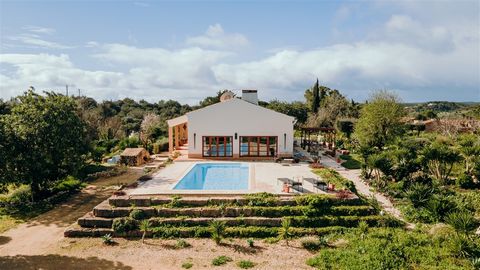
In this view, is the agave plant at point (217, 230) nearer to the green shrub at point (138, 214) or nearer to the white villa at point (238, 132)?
the green shrub at point (138, 214)

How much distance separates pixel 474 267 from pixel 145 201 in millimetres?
13168

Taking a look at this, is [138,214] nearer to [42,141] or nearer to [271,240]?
[271,240]

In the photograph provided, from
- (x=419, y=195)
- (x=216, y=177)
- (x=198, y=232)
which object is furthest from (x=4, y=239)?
(x=419, y=195)

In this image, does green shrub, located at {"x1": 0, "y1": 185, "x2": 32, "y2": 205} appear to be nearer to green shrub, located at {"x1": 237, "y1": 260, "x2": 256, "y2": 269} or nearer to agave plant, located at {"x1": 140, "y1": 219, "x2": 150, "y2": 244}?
agave plant, located at {"x1": 140, "y1": 219, "x2": 150, "y2": 244}

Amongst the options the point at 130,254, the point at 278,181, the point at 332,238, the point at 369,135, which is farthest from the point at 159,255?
the point at 369,135

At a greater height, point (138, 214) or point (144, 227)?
point (138, 214)

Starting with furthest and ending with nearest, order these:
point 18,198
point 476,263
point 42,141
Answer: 1. point 18,198
2. point 42,141
3. point 476,263

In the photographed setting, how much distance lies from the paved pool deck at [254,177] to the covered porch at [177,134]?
5079 millimetres

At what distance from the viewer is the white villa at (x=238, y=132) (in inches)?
1115

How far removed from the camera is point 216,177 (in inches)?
869

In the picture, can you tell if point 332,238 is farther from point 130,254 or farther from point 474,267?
point 130,254

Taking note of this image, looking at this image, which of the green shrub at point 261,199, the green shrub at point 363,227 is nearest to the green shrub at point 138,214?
the green shrub at point 261,199

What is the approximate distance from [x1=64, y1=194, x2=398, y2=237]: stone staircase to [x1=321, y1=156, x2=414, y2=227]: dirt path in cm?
152

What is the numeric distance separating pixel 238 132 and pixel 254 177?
26.4 feet
